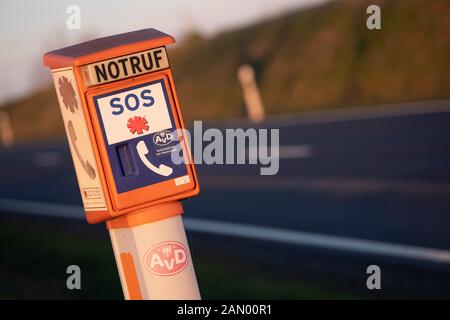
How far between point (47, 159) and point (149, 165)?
16801 mm

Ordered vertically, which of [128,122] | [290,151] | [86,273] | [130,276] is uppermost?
[128,122]

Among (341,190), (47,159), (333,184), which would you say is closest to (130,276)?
(341,190)

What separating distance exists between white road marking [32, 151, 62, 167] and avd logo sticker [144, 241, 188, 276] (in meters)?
15.1

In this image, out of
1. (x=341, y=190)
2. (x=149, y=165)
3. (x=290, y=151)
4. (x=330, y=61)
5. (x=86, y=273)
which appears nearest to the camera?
(x=149, y=165)

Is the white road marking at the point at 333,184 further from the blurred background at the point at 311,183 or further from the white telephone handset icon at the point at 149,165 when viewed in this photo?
the white telephone handset icon at the point at 149,165

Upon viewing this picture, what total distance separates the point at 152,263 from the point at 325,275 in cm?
318

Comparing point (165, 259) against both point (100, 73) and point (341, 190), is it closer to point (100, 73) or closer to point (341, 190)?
point (100, 73)

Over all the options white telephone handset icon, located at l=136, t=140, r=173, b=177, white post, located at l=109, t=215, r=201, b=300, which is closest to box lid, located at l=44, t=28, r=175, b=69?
white telephone handset icon, located at l=136, t=140, r=173, b=177

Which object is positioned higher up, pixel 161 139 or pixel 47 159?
pixel 161 139

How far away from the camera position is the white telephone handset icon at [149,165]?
4352 millimetres

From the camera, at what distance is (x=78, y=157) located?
4.55m

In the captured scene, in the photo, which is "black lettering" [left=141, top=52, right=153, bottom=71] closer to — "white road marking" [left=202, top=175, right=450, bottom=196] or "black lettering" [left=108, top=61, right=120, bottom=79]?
"black lettering" [left=108, top=61, right=120, bottom=79]

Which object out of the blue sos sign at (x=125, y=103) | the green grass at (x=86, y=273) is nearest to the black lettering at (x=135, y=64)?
the blue sos sign at (x=125, y=103)

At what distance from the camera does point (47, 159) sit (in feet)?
68.1
